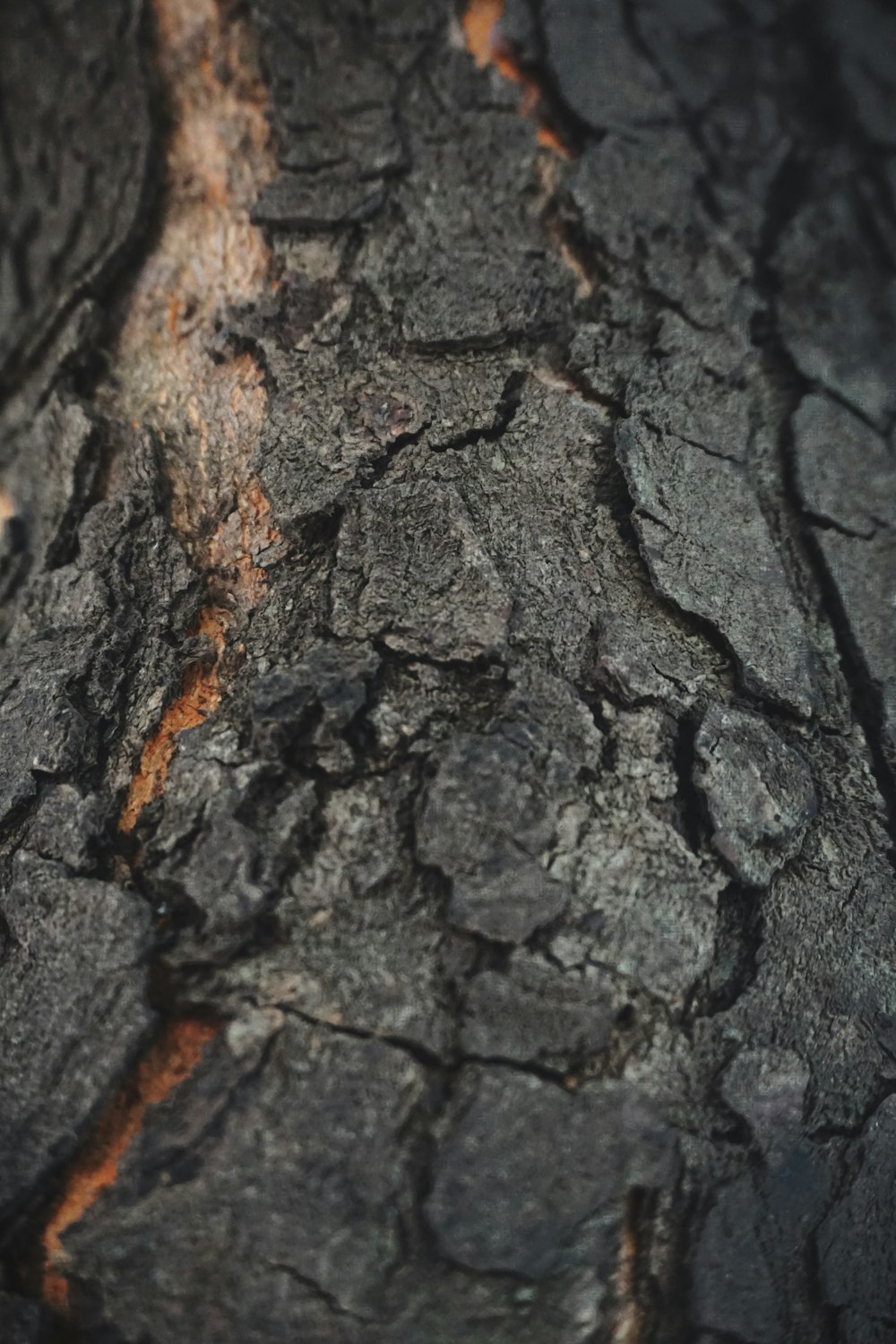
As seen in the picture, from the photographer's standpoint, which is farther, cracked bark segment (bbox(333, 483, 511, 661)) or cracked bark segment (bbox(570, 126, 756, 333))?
cracked bark segment (bbox(570, 126, 756, 333))

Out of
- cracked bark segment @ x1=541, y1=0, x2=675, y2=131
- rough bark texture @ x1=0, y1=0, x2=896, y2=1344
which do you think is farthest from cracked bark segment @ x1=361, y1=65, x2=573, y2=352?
cracked bark segment @ x1=541, y1=0, x2=675, y2=131

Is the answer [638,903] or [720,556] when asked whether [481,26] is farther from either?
[638,903]

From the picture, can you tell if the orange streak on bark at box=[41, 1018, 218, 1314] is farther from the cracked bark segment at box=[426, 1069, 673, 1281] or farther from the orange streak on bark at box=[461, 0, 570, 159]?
the orange streak on bark at box=[461, 0, 570, 159]

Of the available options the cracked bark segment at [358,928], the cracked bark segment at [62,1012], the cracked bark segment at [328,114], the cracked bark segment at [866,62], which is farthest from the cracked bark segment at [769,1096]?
the cracked bark segment at [866,62]

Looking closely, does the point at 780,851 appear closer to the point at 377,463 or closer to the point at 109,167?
the point at 377,463

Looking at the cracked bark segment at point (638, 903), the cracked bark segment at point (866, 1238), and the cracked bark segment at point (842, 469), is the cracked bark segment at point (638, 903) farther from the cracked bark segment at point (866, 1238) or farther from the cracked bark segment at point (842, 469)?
the cracked bark segment at point (842, 469)

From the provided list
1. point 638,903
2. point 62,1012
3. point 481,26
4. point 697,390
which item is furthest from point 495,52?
point 62,1012
